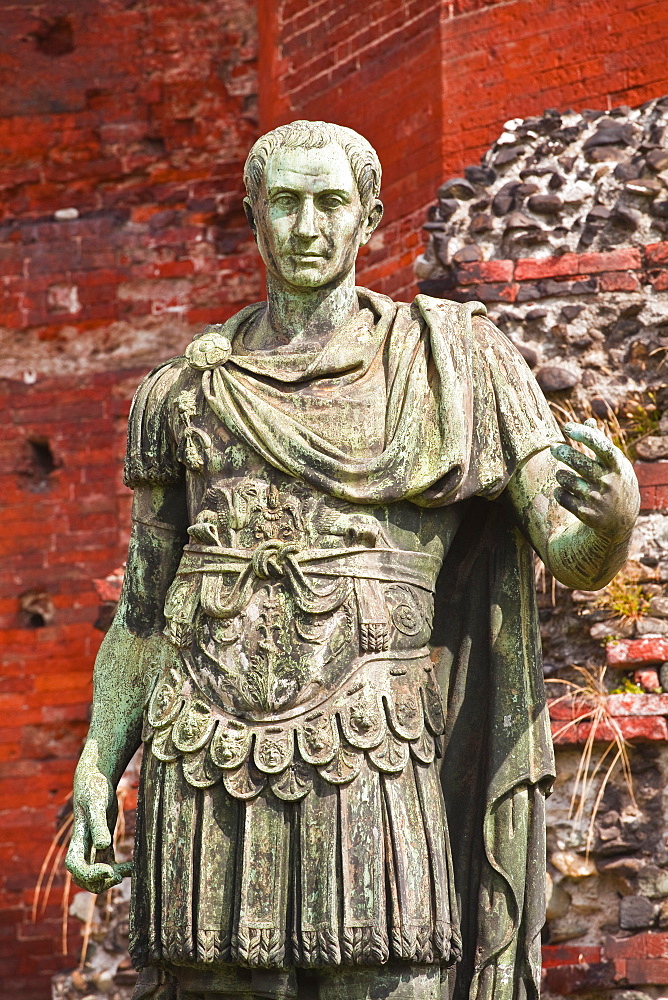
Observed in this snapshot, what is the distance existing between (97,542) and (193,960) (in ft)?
21.9

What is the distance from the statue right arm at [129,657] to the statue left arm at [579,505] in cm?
79

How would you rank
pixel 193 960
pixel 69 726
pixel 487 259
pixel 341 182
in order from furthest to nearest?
pixel 69 726, pixel 487 259, pixel 341 182, pixel 193 960

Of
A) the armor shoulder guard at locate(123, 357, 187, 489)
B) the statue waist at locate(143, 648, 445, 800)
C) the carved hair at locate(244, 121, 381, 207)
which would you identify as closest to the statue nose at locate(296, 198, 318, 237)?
the carved hair at locate(244, 121, 381, 207)

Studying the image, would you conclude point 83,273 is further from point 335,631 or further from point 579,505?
point 579,505

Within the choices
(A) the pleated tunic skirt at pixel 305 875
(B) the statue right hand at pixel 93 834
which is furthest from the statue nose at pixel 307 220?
(B) the statue right hand at pixel 93 834

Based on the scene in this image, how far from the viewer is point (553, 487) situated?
407 cm

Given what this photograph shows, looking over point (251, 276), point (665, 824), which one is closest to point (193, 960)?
point (665, 824)

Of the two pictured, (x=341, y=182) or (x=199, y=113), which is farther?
(x=199, y=113)

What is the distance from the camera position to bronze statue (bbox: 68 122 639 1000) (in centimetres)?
382

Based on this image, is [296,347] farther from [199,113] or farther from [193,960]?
[199,113]

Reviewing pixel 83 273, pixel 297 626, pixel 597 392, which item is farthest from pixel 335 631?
pixel 83 273

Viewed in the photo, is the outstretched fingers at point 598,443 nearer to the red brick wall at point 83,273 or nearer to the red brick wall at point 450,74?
the red brick wall at point 450,74

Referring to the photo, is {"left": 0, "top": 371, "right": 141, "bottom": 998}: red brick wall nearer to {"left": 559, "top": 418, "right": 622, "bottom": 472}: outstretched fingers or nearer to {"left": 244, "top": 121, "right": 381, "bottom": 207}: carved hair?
{"left": 244, "top": 121, "right": 381, "bottom": 207}: carved hair

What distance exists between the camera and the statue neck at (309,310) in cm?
423
